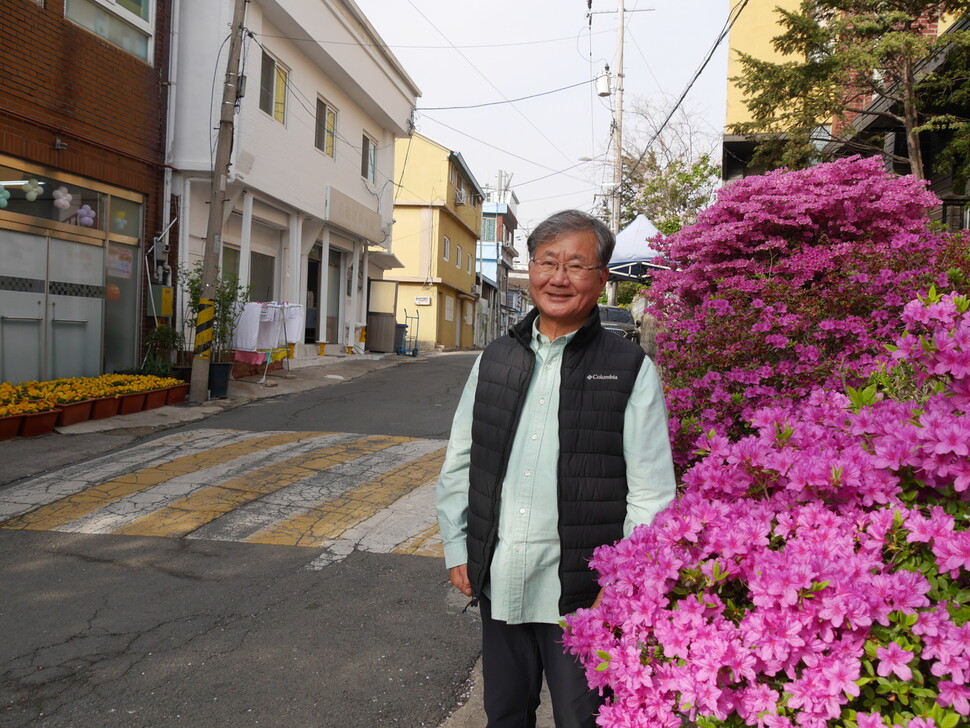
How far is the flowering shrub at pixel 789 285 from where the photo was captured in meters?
4.51

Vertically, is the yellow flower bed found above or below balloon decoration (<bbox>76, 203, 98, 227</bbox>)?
below

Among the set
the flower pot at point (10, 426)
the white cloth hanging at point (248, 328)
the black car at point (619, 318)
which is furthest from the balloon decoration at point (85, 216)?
the black car at point (619, 318)

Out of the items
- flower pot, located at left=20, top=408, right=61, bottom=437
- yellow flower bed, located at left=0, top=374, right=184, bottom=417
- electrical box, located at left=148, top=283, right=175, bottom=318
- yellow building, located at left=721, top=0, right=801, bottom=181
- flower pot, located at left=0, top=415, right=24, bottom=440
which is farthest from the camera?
yellow building, located at left=721, top=0, right=801, bottom=181

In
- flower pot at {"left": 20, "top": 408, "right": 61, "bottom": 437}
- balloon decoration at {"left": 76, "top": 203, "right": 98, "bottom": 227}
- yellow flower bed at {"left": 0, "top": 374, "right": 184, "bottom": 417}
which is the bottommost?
flower pot at {"left": 20, "top": 408, "right": 61, "bottom": 437}

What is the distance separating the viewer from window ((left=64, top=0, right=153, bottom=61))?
11.2 meters

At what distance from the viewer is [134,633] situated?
12.8 ft

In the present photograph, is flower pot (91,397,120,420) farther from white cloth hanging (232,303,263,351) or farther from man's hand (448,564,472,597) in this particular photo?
man's hand (448,564,472,597)

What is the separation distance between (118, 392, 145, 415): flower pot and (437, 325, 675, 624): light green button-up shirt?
9079mm

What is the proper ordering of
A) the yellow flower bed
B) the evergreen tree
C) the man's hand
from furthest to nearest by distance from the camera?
1. the evergreen tree
2. the yellow flower bed
3. the man's hand

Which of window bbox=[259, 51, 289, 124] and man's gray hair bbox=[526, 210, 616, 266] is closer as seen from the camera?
man's gray hair bbox=[526, 210, 616, 266]

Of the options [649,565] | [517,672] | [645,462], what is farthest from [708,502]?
[517,672]

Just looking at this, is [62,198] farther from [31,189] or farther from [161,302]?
[161,302]

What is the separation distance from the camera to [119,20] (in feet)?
39.6

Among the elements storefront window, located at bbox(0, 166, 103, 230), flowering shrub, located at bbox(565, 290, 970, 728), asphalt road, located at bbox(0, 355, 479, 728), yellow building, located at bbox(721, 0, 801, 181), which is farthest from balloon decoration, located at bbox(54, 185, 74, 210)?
yellow building, located at bbox(721, 0, 801, 181)
